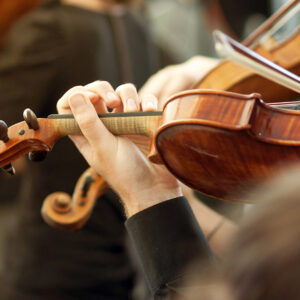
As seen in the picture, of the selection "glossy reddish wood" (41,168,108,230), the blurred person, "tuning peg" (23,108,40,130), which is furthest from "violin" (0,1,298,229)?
the blurred person

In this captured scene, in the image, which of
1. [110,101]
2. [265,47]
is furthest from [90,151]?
[265,47]

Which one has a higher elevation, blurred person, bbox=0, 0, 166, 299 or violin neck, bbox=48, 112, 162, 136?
violin neck, bbox=48, 112, 162, 136

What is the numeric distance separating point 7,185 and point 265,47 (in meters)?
1.27

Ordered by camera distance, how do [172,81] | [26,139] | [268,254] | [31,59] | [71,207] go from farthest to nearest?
1. [31,59]
2. [172,81]
3. [71,207]
4. [26,139]
5. [268,254]

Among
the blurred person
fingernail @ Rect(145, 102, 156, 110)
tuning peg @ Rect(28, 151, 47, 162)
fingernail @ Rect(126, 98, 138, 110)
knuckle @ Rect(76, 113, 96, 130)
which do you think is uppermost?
knuckle @ Rect(76, 113, 96, 130)

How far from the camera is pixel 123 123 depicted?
2.28 ft

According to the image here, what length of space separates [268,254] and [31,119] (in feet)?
1.44

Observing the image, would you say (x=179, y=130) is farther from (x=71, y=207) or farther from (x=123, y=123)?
(x=71, y=207)

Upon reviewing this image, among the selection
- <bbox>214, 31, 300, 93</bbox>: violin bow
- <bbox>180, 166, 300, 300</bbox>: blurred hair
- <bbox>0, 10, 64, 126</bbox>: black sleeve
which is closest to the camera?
<bbox>180, 166, 300, 300</bbox>: blurred hair

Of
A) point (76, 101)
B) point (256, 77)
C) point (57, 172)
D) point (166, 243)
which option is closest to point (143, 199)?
point (166, 243)

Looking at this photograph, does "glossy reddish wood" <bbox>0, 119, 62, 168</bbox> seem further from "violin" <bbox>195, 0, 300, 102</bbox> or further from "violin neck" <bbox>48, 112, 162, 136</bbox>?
"violin" <bbox>195, 0, 300, 102</bbox>

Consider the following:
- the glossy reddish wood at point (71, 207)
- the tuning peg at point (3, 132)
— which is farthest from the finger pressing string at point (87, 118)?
the glossy reddish wood at point (71, 207)

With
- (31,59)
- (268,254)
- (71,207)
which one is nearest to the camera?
(268,254)

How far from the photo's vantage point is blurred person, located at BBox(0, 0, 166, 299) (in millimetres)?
1315
